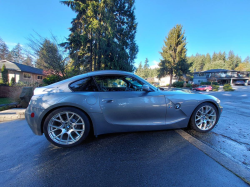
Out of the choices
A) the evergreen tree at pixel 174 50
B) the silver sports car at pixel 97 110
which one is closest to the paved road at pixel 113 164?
the silver sports car at pixel 97 110

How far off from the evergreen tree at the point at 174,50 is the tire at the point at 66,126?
31.6 meters

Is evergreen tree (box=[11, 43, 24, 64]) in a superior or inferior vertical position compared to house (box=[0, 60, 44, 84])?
superior

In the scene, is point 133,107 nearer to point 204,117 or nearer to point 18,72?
point 204,117

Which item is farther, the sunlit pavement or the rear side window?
the rear side window

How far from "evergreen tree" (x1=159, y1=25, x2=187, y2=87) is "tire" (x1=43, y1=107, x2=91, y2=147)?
31623 mm

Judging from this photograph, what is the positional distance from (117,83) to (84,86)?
34.3 inches

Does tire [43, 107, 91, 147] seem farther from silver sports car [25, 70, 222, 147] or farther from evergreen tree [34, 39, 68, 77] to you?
Answer: evergreen tree [34, 39, 68, 77]

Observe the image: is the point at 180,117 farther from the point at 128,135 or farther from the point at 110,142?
the point at 110,142

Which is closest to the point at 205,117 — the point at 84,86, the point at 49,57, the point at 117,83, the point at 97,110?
the point at 117,83

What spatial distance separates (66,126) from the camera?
7.13ft

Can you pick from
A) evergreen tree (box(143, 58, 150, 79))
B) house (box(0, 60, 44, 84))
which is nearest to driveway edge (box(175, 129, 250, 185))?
house (box(0, 60, 44, 84))

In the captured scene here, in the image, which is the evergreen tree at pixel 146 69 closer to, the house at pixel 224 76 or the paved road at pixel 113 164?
the house at pixel 224 76

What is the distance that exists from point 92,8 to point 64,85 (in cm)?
1533

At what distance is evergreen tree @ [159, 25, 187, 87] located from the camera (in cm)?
2911
